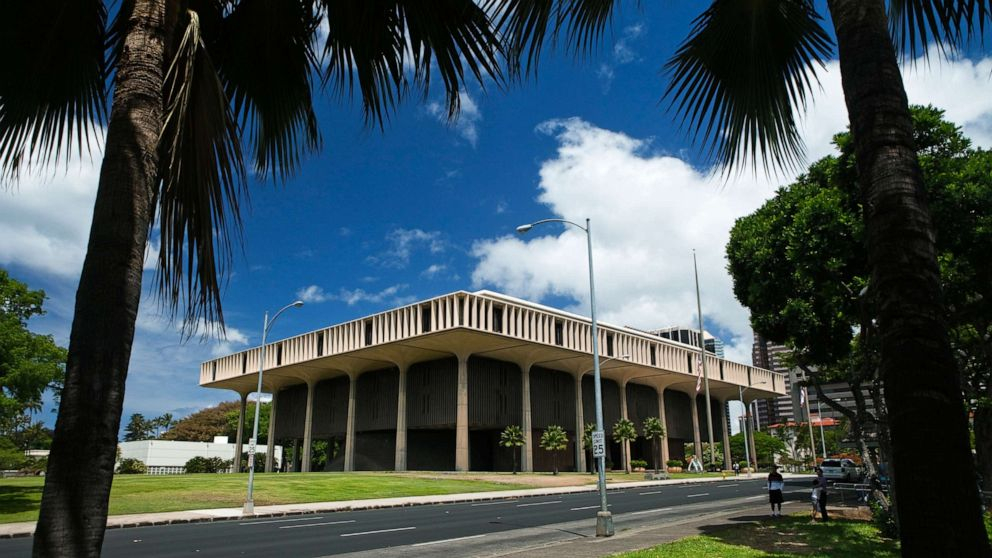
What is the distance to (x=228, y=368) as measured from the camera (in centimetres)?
7462

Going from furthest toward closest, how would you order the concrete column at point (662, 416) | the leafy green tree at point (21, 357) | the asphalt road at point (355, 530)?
the concrete column at point (662, 416), the leafy green tree at point (21, 357), the asphalt road at point (355, 530)

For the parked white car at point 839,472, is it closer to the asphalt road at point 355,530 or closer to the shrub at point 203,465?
the asphalt road at point 355,530

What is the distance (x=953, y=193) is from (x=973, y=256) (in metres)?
1.35

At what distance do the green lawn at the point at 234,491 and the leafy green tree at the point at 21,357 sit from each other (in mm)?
4189

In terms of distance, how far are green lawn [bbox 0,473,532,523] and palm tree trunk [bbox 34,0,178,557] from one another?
25.4m

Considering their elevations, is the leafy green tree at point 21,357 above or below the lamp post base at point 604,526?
above

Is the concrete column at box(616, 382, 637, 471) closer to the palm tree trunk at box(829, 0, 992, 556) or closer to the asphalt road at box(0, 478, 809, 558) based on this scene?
the asphalt road at box(0, 478, 809, 558)

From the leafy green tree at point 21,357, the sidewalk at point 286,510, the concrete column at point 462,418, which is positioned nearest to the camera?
the sidewalk at point 286,510

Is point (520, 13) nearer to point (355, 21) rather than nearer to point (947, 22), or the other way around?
point (355, 21)

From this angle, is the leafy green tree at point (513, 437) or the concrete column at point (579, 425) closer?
the leafy green tree at point (513, 437)

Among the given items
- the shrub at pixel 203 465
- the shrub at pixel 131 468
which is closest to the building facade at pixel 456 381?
the shrub at pixel 203 465

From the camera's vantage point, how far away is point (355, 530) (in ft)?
60.5

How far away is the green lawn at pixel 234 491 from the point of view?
2639 cm

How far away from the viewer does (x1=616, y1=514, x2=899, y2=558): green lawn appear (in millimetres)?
11727
